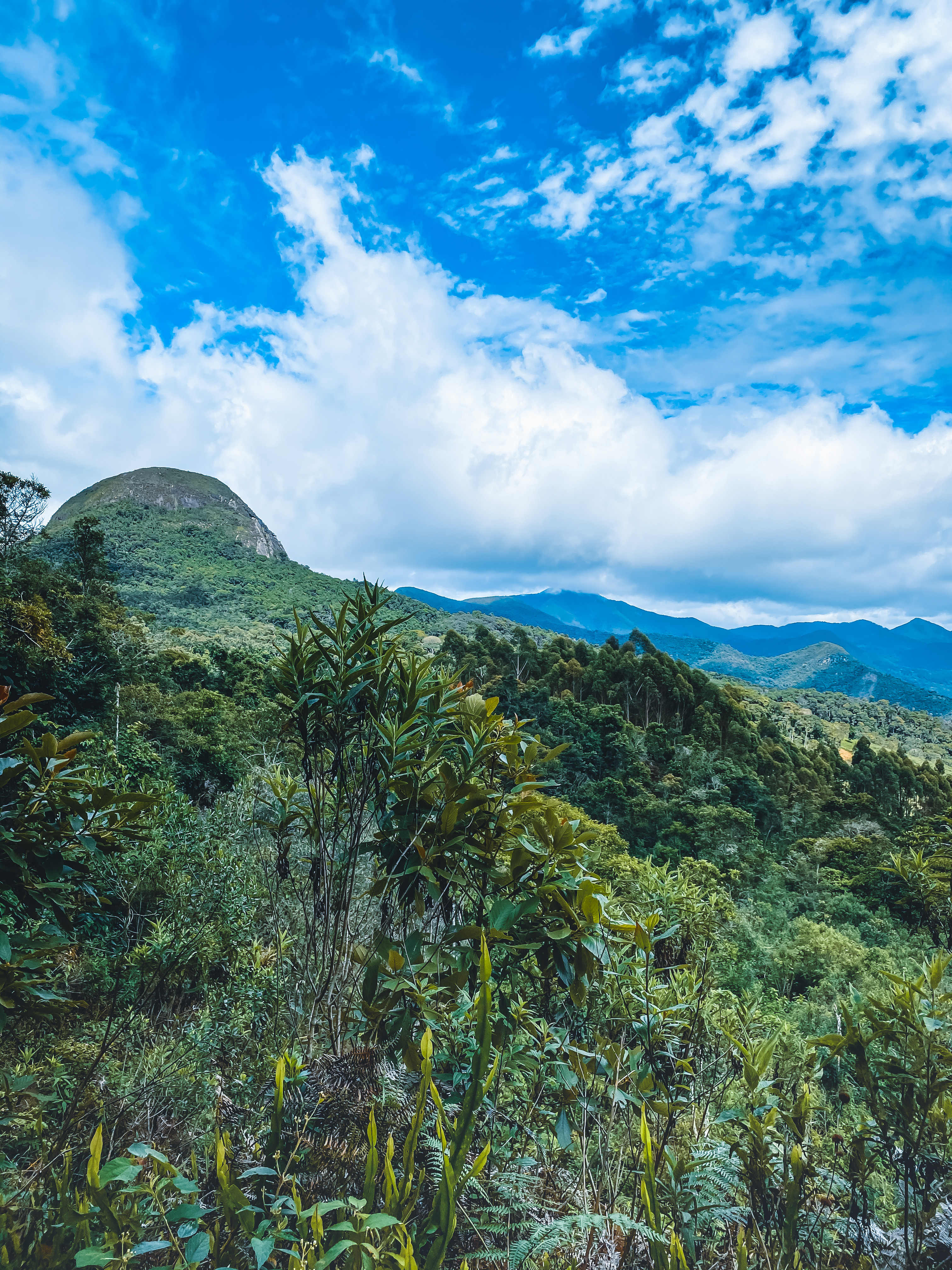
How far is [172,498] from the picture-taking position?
283 feet

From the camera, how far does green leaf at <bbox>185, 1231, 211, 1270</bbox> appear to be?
0.98m

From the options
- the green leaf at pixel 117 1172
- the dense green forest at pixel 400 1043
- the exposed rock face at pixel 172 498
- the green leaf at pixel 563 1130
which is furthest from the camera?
the exposed rock face at pixel 172 498

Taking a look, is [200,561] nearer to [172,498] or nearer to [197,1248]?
[172,498]

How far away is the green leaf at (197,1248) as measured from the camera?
38.4 inches

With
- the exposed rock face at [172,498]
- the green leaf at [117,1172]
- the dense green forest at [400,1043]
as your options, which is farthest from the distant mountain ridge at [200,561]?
the green leaf at [117,1172]

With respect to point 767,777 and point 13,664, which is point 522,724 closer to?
point 13,664

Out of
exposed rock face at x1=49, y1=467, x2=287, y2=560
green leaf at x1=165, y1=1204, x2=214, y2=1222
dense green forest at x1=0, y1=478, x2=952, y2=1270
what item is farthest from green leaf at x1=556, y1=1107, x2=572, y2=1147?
exposed rock face at x1=49, y1=467, x2=287, y2=560

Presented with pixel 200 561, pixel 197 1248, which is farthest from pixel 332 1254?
pixel 200 561

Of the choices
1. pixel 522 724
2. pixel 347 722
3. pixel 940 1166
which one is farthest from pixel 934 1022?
pixel 347 722

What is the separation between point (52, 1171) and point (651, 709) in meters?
36.9

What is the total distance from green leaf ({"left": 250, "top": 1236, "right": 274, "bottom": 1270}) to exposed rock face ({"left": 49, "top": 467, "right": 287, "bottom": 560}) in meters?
84.6

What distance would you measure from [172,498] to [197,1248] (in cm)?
9903

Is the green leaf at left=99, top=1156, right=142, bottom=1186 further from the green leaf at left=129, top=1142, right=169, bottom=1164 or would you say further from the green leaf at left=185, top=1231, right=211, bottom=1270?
the green leaf at left=185, top=1231, right=211, bottom=1270

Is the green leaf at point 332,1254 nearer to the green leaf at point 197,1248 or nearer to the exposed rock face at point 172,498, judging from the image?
the green leaf at point 197,1248
